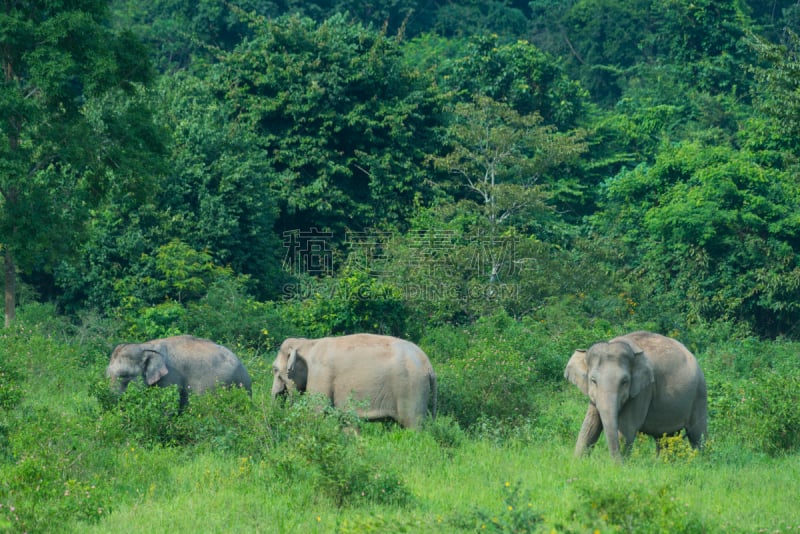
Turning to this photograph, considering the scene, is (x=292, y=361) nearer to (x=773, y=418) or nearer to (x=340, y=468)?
(x=340, y=468)

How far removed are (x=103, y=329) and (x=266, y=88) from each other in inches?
376

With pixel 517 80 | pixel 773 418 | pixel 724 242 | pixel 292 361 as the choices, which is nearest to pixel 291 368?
pixel 292 361

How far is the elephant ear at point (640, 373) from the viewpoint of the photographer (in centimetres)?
1092

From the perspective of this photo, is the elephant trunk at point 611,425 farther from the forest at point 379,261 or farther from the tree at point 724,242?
the tree at point 724,242

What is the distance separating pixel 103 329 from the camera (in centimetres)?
1952

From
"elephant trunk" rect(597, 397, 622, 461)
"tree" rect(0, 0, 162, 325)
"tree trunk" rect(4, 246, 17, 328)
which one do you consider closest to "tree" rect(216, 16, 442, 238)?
"tree" rect(0, 0, 162, 325)

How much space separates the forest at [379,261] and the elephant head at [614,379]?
45 cm

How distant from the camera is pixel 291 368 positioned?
12.3m

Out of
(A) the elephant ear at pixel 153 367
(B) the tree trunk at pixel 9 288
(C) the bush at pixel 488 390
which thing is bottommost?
(B) the tree trunk at pixel 9 288

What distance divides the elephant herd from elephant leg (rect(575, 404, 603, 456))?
0.03 feet

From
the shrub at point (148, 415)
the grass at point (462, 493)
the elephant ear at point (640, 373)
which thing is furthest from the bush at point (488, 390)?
the shrub at point (148, 415)

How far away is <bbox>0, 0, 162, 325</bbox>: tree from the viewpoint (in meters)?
17.1

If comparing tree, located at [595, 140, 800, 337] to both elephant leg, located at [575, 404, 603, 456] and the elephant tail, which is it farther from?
elephant leg, located at [575, 404, 603, 456]

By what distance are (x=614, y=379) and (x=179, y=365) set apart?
16.3 feet
